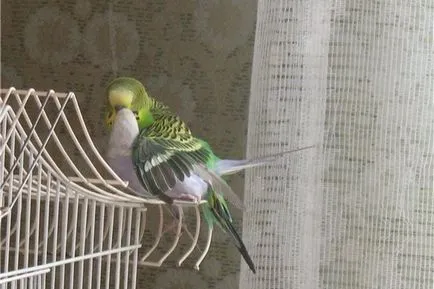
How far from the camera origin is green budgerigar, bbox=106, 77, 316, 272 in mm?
625

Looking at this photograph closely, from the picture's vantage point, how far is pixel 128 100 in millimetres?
631

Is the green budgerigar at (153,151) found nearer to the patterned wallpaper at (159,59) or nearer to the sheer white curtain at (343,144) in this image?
the sheer white curtain at (343,144)

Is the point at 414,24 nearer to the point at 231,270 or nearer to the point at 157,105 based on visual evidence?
the point at 157,105

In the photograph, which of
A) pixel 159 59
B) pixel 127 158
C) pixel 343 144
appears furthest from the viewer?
pixel 159 59

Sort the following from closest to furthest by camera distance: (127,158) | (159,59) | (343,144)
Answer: (127,158) → (343,144) → (159,59)

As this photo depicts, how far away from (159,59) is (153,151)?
339 mm

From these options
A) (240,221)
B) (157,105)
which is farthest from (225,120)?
(157,105)

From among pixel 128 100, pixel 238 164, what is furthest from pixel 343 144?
pixel 128 100

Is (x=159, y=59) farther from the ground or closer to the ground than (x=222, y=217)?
farther from the ground

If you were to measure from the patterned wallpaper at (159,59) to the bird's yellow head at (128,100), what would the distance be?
0.91ft

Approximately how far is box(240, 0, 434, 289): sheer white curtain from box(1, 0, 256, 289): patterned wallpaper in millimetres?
169

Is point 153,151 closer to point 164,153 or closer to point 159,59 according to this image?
point 164,153

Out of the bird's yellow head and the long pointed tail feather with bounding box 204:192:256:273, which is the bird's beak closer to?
the bird's yellow head

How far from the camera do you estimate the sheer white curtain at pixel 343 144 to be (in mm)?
713
